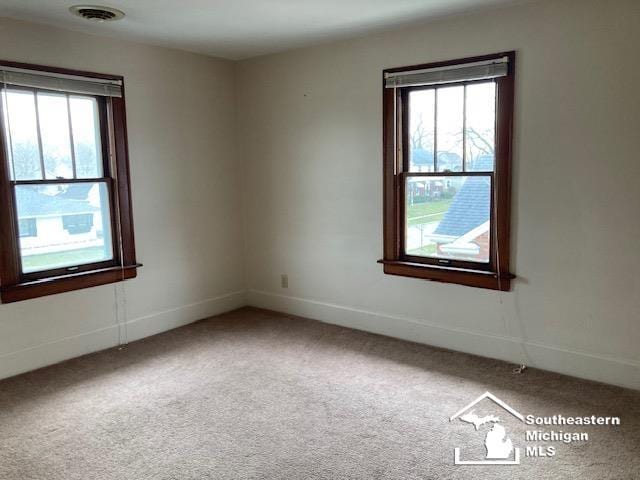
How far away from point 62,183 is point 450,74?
2.83m

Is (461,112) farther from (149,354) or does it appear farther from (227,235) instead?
(149,354)

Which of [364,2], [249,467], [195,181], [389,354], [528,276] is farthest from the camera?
[195,181]

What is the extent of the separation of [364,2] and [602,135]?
1.65 m

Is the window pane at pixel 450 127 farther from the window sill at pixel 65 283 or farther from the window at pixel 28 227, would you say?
the window at pixel 28 227

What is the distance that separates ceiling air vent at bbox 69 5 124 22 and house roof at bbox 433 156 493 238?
258 centimetres

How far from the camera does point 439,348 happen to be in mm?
3912

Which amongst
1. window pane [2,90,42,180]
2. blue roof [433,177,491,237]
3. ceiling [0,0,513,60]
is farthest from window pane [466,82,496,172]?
window pane [2,90,42,180]

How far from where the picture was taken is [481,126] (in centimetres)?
357

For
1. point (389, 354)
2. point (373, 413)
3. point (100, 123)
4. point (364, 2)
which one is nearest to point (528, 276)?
point (389, 354)

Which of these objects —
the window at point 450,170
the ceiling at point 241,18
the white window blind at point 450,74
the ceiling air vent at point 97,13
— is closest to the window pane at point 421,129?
the window at point 450,170

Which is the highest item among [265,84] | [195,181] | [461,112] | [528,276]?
[265,84]

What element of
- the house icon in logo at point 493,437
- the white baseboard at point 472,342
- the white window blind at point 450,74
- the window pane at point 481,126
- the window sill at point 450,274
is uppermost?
the white window blind at point 450,74

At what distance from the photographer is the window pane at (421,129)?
381 centimetres

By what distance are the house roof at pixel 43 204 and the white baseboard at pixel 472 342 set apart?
6.25 ft
